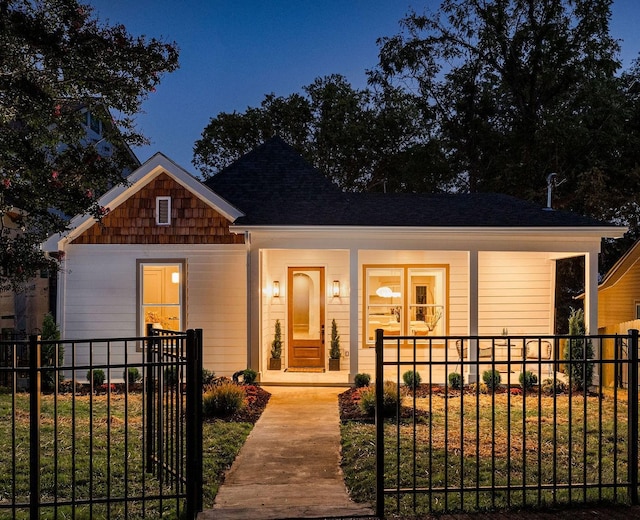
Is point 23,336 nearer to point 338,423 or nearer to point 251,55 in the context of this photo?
point 338,423

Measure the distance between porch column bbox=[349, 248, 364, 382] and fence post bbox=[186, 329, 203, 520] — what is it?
739cm

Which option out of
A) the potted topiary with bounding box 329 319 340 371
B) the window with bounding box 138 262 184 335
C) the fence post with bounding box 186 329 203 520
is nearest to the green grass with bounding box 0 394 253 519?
the fence post with bounding box 186 329 203 520

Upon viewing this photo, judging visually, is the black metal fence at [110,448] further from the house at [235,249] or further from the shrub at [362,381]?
the shrub at [362,381]

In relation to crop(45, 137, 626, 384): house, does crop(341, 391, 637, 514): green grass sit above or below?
below

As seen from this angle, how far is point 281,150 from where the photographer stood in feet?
55.8

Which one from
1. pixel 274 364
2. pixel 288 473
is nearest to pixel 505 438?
pixel 288 473

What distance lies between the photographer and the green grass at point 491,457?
5.84m

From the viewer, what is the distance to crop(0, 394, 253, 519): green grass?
18.9 ft

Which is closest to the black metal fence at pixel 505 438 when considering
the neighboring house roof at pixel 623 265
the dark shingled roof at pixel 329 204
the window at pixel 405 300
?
the window at pixel 405 300

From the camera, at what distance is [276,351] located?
573 inches

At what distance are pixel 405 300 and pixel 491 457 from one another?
7610mm

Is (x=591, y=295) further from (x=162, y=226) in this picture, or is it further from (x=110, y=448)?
(x=110, y=448)

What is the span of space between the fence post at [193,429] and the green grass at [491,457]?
5.09 feet

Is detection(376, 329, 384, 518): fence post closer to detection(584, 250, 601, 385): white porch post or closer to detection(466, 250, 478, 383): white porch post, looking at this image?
detection(466, 250, 478, 383): white porch post
